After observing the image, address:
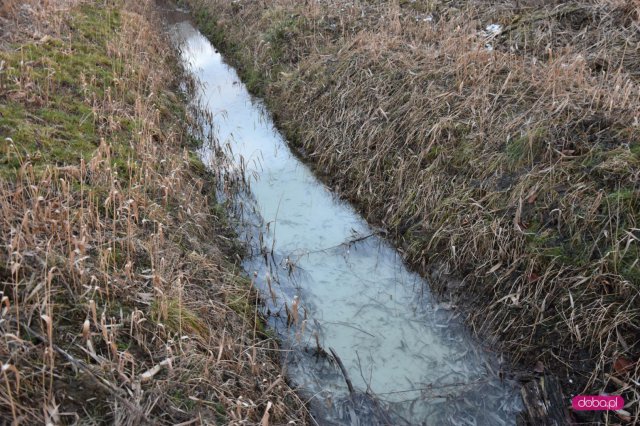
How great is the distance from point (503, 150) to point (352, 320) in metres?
2.64

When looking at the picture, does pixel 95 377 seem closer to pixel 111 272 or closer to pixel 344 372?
pixel 111 272

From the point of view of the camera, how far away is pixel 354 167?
680cm

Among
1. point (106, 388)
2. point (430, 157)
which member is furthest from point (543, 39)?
point (106, 388)

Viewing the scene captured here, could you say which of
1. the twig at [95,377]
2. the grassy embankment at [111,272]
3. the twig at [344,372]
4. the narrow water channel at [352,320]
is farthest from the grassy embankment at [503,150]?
the twig at [95,377]

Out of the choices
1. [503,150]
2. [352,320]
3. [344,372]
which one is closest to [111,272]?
[344,372]

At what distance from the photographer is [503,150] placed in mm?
5406

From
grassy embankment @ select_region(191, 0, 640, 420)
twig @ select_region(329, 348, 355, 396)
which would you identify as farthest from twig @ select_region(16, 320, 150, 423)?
grassy embankment @ select_region(191, 0, 640, 420)

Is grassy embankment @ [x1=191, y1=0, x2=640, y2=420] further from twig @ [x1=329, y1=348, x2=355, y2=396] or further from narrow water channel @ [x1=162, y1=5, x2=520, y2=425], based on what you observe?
twig @ [x1=329, y1=348, x2=355, y2=396]

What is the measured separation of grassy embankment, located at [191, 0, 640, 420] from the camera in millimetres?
3955

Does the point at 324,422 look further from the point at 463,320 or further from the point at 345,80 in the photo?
the point at 345,80

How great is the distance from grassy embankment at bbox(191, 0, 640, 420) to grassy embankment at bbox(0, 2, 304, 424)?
2.16 metres

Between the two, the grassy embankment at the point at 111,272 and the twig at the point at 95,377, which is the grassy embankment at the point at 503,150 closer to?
the grassy embankment at the point at 111,272

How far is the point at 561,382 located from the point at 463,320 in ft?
3.44

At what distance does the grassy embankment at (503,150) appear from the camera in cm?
396
